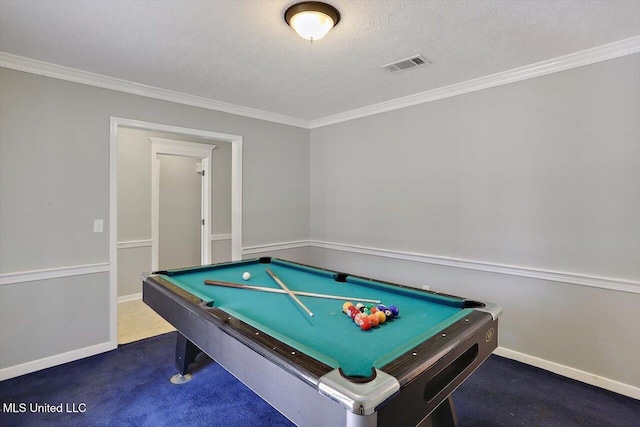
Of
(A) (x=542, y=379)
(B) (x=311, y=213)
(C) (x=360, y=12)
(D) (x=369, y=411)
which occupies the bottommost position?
(A) (x=542, y=379)

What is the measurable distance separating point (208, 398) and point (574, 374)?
8.80 feet

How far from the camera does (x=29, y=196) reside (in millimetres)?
2438

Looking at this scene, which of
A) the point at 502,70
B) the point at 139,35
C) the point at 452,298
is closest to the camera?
the point at 452,298

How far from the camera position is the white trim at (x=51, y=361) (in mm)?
2350

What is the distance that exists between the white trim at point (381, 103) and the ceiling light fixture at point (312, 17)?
1622 mm

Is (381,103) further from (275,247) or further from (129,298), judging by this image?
(129,298)

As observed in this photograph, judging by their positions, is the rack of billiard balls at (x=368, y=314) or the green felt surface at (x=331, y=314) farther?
the rack of billiard balls at (x=368, y=314)

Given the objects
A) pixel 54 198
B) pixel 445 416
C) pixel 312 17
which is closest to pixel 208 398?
pixel 445 416

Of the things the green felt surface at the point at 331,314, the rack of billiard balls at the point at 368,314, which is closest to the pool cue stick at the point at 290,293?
the green felt surface at the point at 331,314

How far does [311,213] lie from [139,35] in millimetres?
2857

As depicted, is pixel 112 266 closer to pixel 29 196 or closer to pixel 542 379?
pixel 29 196

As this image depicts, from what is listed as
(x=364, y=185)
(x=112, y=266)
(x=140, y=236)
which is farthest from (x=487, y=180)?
(x=140, y=236)

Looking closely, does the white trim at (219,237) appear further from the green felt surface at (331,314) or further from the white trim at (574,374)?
the white trim at (574,374)

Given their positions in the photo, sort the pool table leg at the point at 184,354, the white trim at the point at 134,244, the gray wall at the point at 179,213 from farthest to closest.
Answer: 1. the gray wall at the point at 179,213
2. the white trim at the point at 134,244
3. the pool table leg at the point at 184,354
